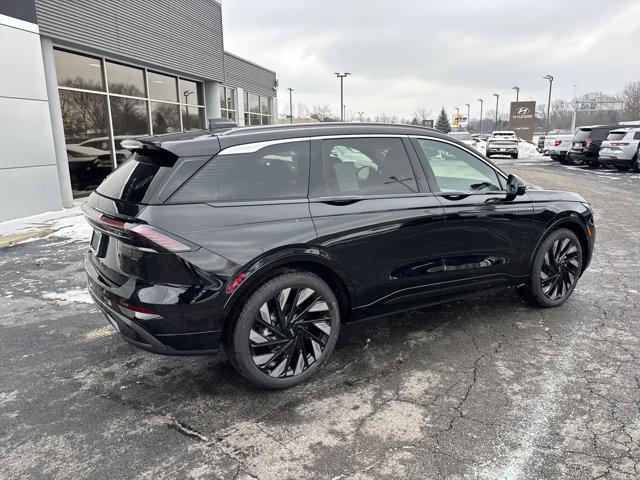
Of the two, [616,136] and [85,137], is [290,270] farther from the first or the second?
[616,136]

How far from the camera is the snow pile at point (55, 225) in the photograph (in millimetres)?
8250

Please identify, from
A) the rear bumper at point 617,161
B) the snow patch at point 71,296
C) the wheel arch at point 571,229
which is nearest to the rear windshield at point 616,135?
the rear bumper at point 617,161

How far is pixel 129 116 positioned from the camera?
13.2 m

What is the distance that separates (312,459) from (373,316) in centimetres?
128

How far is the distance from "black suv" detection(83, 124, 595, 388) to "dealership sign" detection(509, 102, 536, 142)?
182 ft

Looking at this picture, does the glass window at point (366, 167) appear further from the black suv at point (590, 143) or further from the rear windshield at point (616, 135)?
the black suv at point (590, 143)

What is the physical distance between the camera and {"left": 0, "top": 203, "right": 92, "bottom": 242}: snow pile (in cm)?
825

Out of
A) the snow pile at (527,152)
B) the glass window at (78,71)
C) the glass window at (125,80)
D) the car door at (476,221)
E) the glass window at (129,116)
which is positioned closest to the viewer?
the car door at (476,221)

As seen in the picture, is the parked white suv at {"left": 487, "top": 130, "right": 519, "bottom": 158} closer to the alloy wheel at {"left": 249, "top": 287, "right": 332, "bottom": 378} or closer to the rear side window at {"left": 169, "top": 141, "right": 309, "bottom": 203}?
the rear side window at {"left": 169, "top": 141, "right": 309, "bottom": 203}

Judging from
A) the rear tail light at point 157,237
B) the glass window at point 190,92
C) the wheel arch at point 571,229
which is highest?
the glass window at point 190,92

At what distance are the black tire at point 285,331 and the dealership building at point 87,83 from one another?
17.0ft

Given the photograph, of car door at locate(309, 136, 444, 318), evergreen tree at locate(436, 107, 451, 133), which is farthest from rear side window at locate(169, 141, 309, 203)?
evergreen tree at locate(436, 107, 451, 133)

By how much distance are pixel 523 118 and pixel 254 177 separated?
189 ft

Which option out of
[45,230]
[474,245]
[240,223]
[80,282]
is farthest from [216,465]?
[45,230]
